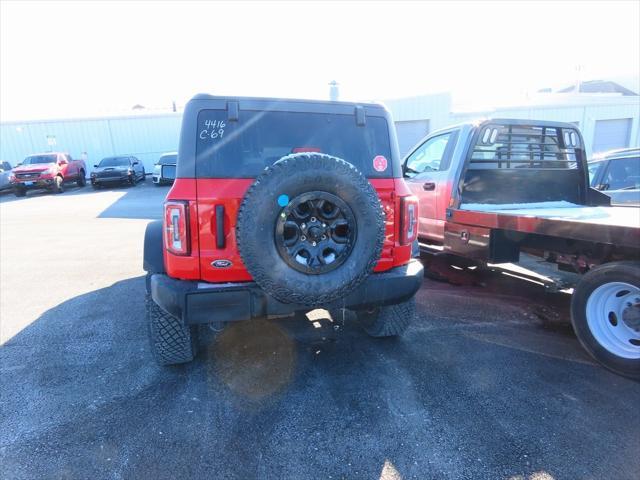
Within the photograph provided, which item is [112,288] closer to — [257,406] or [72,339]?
[72,339]

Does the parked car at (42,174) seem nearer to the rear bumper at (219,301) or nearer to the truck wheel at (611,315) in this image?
the rear bumper at (219,301)

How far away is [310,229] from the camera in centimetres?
247

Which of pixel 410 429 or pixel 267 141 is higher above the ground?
pixel 267 141

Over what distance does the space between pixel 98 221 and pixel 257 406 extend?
10215mm

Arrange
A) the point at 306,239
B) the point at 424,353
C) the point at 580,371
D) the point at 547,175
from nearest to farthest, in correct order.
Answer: the point at 306,239 → the point at 580,371 → the point at 424,353 → the point at 547,175

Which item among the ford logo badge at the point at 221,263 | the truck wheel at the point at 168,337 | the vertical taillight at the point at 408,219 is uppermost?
the vertical taillight at the point at 408,219

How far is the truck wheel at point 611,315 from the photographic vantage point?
2.82m

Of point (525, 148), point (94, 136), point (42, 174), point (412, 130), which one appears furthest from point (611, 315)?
point (94, 136)

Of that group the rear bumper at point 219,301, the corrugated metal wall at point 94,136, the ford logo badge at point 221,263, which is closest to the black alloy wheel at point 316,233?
the rear bumper at point 219,301

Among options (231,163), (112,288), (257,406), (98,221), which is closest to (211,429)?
(257,406)

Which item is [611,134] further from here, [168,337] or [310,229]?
[168,337]

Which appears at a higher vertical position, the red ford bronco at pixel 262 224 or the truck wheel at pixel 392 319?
the red ford bronco at pixel 262 224

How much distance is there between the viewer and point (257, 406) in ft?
8.50

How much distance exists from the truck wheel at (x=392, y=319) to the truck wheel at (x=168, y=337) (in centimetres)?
157
